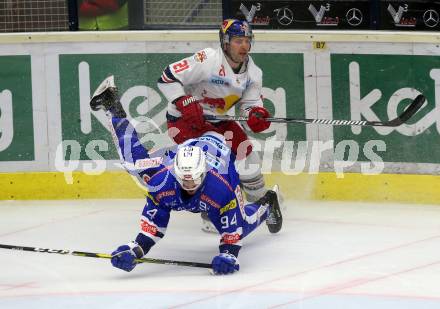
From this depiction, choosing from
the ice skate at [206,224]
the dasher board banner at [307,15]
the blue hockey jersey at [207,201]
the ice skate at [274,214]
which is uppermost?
the dasher board banner at [307,15]

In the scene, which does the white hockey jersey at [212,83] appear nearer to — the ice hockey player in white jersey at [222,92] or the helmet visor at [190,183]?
the ice hockey player in white jersey at [222,92]

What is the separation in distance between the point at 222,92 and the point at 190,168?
1.58 meters

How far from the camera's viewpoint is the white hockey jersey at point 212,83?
7117mm

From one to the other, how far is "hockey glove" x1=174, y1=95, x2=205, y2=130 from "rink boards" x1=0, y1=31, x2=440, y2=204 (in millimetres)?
1457

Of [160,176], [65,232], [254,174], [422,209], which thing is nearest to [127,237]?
[65,232]

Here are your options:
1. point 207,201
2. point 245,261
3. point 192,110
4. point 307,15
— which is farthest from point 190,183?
point 307,15

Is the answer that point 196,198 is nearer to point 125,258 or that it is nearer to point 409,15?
point 125,258

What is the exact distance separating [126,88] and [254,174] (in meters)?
A: 1.54

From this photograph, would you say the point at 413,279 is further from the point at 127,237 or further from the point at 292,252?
the point at 127,237

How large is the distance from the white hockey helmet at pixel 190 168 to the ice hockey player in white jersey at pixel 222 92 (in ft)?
3.42

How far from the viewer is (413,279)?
5734 mm

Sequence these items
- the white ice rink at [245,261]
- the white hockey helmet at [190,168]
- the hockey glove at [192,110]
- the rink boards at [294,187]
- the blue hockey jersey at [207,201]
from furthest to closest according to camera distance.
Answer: the rink boards at [294,187], the hockey glove at [192,110], the blue hockey jersey at [207,201], the white hockey helmet at [190,168], the white ice rink at [245,261]

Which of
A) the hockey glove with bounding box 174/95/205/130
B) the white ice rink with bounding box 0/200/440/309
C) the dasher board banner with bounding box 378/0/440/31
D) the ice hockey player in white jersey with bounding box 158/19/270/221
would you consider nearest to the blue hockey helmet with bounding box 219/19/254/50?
the ice hockey player in white jersey with bounding box 158/19/270/221

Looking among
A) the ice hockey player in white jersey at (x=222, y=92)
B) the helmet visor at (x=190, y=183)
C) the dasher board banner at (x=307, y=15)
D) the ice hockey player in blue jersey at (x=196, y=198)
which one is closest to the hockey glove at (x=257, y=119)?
the ice hockey player in white jersey at (x=222, y=92)
